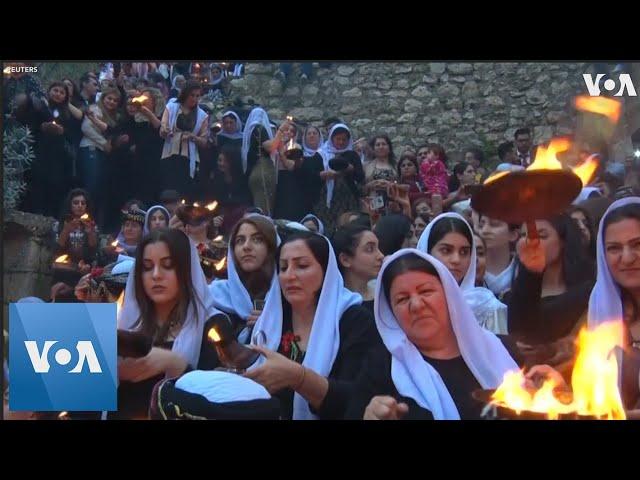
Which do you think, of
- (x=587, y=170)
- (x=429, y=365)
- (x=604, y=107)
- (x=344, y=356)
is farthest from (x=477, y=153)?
(x=344, y=356)

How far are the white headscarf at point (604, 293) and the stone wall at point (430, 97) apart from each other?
2.04ft

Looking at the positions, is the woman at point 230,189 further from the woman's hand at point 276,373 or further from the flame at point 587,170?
the flame at point 587,170

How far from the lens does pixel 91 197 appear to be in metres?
5.20

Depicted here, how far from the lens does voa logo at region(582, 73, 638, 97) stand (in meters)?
5.14

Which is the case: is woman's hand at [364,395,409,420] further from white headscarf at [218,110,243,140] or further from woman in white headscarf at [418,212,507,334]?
white headscarf at [218,110,243,140]

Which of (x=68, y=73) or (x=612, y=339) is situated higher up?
(x=68, y=73)

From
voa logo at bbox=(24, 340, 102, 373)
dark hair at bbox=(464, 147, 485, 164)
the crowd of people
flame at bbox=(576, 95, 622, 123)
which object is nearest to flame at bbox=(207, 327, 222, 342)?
the crowd of people

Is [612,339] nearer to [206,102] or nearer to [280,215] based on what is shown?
[280,215]

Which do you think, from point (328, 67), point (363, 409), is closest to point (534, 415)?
point (363, 409)

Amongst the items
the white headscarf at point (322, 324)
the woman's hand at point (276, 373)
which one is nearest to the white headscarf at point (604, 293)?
the white headscarf at point (322, 324)

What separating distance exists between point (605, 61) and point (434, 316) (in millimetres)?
1798

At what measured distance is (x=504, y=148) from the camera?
201 inches

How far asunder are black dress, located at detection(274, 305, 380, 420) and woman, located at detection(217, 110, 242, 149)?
3.67 ft

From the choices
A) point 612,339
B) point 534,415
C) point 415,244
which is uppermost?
point 415,244
